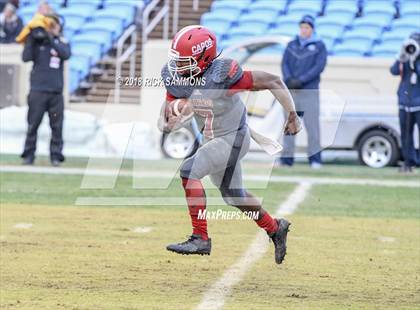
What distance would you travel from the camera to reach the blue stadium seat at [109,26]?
20.3 m

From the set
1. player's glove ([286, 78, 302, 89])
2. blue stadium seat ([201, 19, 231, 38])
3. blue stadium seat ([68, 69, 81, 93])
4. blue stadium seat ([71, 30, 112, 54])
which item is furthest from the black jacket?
blue stadium seat ([201, 19, 231, 38])

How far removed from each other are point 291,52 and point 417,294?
837 cm

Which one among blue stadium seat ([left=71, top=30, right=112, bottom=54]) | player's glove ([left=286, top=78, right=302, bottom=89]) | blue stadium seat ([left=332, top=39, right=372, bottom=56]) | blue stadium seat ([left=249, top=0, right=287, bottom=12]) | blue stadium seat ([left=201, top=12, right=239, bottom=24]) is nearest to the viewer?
player's glove ([left=286, top=78, right=302, bottom=89])

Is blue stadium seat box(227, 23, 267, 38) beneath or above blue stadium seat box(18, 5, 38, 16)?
above

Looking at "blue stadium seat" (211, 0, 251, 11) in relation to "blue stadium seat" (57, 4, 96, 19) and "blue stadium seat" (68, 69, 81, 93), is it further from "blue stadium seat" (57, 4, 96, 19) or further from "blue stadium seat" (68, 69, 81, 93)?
"blue stadium seat" (68, 69, 81, 93)

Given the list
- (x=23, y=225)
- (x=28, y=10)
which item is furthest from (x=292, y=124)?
(x=28, y=10)

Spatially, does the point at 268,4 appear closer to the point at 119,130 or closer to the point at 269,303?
the point at 119,130

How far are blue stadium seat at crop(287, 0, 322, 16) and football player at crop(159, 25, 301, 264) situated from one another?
1309 cm

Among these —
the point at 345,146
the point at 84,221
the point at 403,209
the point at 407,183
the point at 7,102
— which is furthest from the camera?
the point at 7,102

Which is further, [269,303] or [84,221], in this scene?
[84,221]

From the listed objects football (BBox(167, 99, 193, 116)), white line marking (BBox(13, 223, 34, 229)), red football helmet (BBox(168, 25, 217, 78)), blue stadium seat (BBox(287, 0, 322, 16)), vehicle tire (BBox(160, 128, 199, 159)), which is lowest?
vehicle tire (BBox(160, 128, 199, 159))

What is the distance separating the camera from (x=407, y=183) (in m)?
13.6

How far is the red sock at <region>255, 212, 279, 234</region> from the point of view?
728cm

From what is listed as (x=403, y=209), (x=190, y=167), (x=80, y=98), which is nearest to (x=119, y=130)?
(x=80, y=98)
